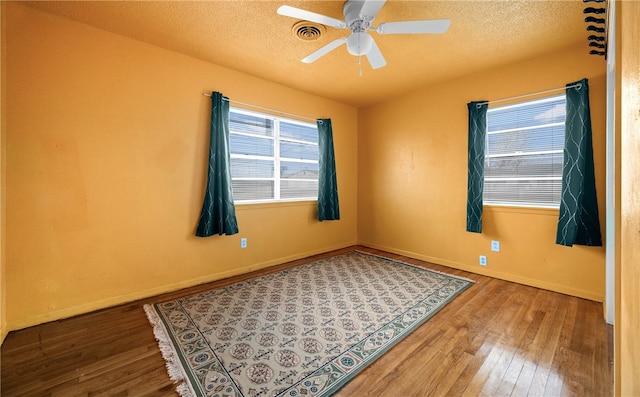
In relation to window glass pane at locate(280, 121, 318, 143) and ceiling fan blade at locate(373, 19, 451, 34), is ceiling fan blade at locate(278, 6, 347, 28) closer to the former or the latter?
ceiling fan blade at locate(373, 19, 451, 34)

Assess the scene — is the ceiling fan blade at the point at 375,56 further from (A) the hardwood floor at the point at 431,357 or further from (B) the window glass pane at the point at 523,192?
(A) the hardwood floor at the point at 431,357

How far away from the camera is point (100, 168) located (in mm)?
2451

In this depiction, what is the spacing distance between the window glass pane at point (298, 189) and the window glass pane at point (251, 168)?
285 mm

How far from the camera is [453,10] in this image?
210 centimetres

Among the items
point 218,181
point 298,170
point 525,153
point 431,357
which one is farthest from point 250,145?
point 525,153

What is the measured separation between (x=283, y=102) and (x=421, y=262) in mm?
2979

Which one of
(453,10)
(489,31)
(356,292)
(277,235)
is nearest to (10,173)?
(277,235)

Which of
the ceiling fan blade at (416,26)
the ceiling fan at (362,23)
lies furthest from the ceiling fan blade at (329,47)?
the ceiling fan blade at (416,26)

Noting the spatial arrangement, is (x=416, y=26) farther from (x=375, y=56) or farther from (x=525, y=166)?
(x=525, y=166)

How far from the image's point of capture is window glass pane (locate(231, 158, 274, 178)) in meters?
Answer: 3.37

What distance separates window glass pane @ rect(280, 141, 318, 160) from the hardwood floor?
249 centimetres

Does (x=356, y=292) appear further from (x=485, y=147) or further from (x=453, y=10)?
(x=453, y=10)

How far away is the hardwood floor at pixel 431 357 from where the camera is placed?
1.49 m

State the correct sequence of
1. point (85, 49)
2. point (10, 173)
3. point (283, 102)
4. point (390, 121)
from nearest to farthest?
1. point (10, 173)
2. point (85, 49)
3. point (283, 102)
4. point (390, 121)
